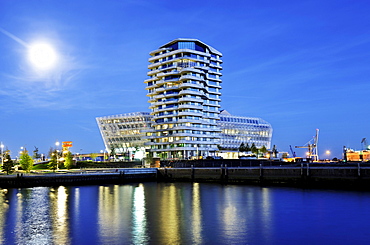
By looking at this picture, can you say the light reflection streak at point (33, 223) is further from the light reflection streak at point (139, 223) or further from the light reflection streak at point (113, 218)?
the light reflection streak at point (139, 223)

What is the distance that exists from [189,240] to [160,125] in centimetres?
14981

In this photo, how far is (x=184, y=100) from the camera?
546 feet

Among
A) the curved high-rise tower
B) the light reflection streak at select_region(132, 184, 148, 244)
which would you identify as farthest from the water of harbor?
the curved high-rise tower

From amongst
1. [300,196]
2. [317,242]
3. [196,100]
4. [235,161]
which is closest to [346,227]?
[317,242]

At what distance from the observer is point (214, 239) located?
88.5 feet

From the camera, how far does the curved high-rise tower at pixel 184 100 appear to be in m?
167

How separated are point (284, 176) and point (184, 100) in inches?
3927

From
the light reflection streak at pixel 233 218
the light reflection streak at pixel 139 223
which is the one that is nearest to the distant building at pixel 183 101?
the light reflection streak at pixel 233 218

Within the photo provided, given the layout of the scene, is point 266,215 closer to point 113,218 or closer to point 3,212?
point 113,218

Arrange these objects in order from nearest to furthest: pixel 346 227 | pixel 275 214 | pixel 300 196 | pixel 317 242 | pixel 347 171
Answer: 1. pixel 317 242
2. pixel 346 227
3. pixel 275 214
4. pixel 300 196
5. pixel 347 171

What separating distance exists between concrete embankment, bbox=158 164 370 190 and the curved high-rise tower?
73.7m

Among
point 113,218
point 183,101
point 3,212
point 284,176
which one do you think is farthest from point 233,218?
point 183,101

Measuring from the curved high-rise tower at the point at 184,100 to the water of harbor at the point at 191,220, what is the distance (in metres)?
114

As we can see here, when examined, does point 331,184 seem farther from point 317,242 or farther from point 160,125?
point 160,125
